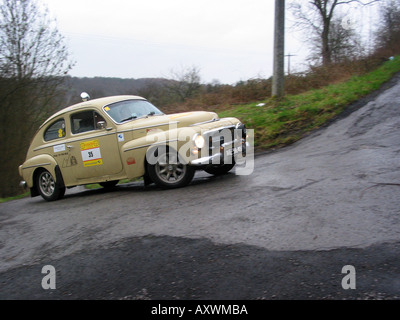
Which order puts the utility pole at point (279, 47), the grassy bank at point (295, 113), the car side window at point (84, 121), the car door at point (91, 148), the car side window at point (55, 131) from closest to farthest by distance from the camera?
the car door at point (91, 148) → the car side window at point (84, 121) → the car side window at point (55, 131) → the grassy bank at point (295, 113) → the utility pole at point (279, 47)

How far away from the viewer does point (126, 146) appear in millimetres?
7824

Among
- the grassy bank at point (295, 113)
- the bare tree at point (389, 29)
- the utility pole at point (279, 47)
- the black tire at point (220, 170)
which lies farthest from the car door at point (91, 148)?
the bare tree at point (389, 29)

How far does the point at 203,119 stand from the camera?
25.5 feet

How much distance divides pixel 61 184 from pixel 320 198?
5940 millimetres

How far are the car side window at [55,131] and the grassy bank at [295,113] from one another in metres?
5.35

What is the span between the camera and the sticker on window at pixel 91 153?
8.27m

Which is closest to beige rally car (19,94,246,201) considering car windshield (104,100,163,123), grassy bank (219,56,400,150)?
car windshield (104,100,163,123)

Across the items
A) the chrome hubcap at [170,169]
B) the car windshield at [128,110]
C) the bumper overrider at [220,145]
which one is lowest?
the chrome hubcap at [170,169]

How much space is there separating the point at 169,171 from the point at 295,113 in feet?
21.2

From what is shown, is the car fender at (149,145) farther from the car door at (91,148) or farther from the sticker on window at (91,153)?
the sticker on window at (91,153)

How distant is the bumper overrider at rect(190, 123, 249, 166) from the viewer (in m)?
7.09
